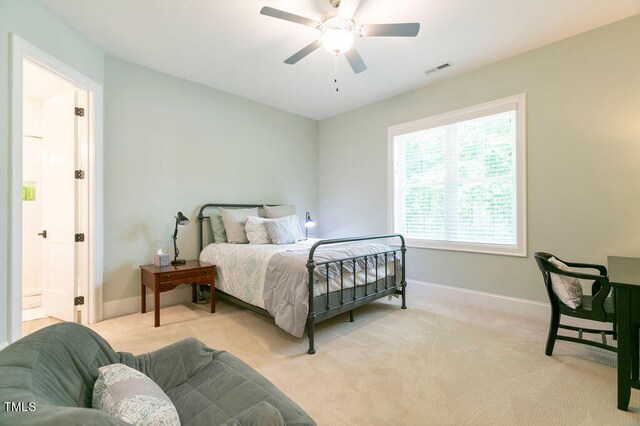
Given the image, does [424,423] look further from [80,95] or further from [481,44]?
[80,95]

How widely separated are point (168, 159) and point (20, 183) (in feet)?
5.08

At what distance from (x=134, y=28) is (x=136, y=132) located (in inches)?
44.7

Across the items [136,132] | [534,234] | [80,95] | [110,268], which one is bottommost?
[110,268]

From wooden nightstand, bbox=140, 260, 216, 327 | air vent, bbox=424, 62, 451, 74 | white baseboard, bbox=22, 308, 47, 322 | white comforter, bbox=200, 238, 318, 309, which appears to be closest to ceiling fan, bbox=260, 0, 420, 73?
air vent, bbox=424, 62, 451, 74

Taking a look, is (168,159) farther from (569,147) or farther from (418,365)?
(569,147)

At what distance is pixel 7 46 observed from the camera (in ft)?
6.99

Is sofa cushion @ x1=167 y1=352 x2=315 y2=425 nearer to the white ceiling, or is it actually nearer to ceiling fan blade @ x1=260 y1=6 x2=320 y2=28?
ceiling fan blade @ x1=260 y1=6 x2=320 y2=28

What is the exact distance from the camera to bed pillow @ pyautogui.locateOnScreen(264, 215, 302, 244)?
3.71 metres

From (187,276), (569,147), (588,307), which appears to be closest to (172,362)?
(187,276)

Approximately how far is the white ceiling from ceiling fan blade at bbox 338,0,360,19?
0.22ft

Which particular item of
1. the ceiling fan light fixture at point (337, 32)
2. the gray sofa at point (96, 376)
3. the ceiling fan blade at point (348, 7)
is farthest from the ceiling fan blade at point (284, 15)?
the gray sofa at point (96, 376)

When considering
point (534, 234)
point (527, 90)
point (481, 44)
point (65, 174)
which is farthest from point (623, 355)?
point (65, 174)

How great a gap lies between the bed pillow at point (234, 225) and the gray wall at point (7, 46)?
201 centimetres

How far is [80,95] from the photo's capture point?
3.04 m
